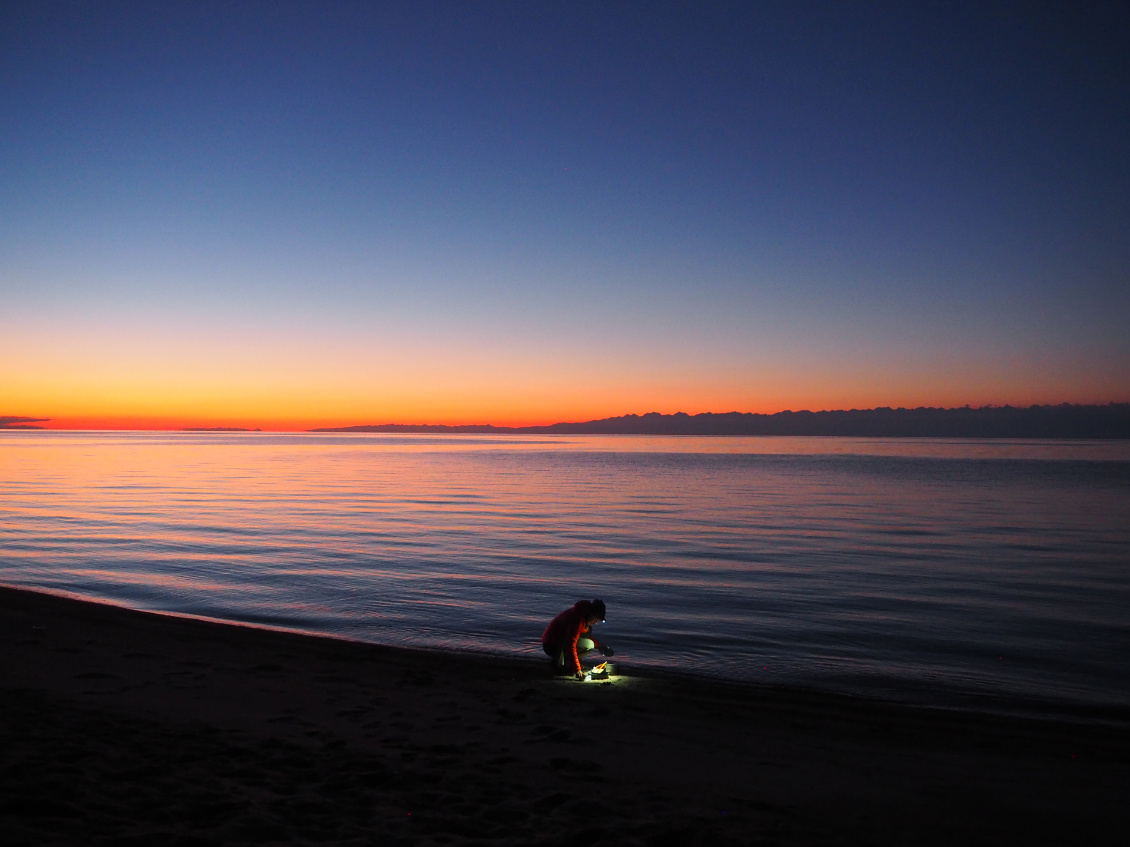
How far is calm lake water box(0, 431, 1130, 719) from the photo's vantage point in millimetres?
12641

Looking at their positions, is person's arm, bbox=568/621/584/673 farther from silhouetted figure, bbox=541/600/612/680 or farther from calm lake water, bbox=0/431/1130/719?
calm lake water, bbox=0/431/1130/719

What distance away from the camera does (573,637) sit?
10.7m

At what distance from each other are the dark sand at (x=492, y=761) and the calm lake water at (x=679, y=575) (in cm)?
227

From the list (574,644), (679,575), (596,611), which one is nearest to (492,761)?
(596,611)

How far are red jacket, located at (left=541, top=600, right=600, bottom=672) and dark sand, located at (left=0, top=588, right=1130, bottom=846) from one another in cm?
45

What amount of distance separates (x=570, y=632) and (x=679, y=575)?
31.5ft

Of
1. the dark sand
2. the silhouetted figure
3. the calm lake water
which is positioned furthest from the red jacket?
the calm lake water

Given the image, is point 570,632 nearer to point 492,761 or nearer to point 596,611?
point 596,611

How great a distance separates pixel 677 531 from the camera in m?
28.6

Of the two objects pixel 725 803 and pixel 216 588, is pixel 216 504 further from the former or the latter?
pixel 725 803

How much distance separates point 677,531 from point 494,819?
2349 cm

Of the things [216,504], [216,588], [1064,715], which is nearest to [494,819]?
[1064,715]

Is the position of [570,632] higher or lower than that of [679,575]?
higher

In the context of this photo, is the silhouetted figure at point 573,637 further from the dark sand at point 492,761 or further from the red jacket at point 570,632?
the dark sand at point 492,761
